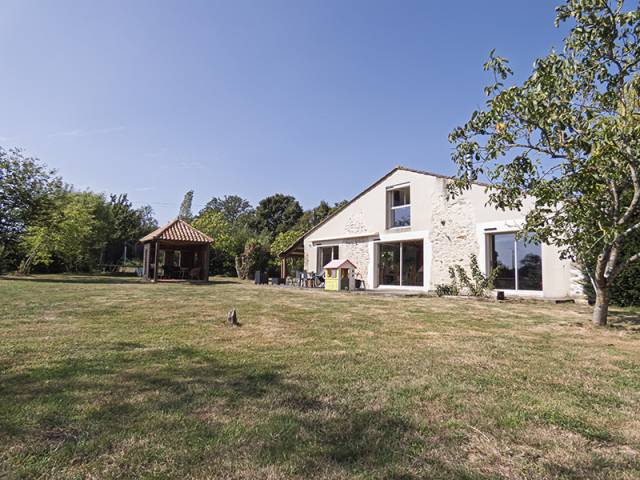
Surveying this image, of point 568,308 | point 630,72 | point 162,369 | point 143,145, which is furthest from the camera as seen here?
point 143,145

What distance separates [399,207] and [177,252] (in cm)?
1949

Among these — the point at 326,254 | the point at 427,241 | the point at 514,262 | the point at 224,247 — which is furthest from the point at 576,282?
the point at 224,247

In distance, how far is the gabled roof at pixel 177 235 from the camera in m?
21.9

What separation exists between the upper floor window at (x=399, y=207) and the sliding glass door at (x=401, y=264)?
0.98 m

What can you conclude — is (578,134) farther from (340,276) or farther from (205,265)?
(205,265)

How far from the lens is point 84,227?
28188 millimetres

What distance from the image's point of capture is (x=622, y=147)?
19.0 feet

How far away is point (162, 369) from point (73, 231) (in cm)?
2821

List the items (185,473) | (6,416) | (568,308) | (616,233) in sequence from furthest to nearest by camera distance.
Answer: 1. (568,308)
2. (616,233)
3. (6,416)
4. (185,473)

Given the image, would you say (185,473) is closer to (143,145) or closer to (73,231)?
(143,145)

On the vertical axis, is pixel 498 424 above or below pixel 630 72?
below

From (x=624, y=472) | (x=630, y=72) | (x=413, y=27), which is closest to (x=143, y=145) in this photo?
(x=413, y=27)

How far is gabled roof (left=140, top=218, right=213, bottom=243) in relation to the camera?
21.9m

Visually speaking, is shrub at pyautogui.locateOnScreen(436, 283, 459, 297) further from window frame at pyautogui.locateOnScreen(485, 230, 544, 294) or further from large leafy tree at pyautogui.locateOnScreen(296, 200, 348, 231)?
large leafy tree at pyautogui.locateOnScreen(296, 200, 348, 231)
